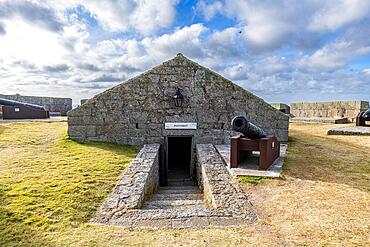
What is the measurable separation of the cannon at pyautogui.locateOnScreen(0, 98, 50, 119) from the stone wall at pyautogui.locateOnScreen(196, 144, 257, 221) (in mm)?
12736

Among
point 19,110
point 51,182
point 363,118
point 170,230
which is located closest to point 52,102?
A: point 19,110

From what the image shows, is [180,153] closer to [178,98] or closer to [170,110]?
[170,110]

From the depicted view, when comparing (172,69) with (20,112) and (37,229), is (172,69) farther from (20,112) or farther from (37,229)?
(20,112)

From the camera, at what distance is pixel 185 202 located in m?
4.84

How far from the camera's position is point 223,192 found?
177 inches

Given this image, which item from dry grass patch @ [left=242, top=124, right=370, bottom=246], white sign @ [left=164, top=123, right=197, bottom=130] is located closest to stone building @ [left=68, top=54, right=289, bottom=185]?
white sign @ [left=164, top=123, right=197, bottom=130]

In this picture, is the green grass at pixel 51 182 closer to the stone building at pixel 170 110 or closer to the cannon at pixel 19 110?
the stone building at pixel 170 110

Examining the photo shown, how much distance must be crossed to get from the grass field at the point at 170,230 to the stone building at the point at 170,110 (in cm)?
178

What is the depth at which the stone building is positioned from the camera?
8828 millimetres

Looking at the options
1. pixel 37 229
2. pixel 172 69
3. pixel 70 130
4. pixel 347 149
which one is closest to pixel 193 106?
pixel 172 69

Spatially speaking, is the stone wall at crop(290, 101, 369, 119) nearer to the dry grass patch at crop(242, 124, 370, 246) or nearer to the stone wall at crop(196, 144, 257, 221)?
the dry grass patch at crop(242, 124, 370, 246)

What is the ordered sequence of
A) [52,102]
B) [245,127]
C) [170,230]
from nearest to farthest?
[170,230] < [245,127] < [52,102]

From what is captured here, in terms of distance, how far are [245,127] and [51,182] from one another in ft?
13.0

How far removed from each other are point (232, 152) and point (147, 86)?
4.33m
